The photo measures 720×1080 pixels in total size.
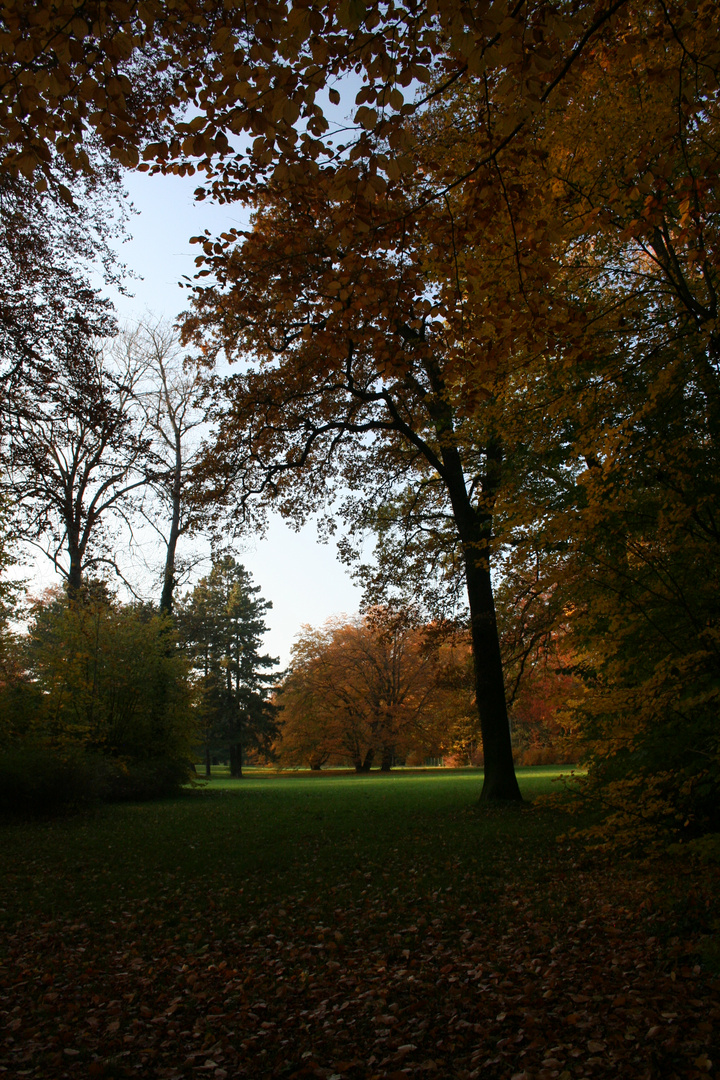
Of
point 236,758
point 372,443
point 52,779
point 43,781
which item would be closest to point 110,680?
point 52,779

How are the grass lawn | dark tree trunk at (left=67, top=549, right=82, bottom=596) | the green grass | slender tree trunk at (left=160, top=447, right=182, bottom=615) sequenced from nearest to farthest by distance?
1. the grass lawn
2. the green grass
3. dark tree trunk at (left=67, top=549, right=82, bottom=596)
4. slender tree trunk at (left=160, top=447, right=182, bottom=615)

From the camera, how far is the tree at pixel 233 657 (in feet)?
127

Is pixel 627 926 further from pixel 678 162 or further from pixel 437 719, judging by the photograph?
pixel 437 719

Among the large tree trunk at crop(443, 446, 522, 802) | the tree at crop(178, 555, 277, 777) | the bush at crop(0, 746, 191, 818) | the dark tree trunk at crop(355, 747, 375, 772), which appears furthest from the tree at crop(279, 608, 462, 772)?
the large tree trunk at crop(443, 446, 522, 802)

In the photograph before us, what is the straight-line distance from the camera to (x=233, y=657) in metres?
41.0

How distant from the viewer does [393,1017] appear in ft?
11.4

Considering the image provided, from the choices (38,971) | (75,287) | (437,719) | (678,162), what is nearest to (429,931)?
(38,971)

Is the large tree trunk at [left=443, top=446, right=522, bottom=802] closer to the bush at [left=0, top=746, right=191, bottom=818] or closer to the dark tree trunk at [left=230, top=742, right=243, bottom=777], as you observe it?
the bush at [left=0, top=746, right=191, bottom=818]

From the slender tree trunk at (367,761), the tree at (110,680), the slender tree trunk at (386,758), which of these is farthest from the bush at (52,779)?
the slender tree trunk at (386,758)

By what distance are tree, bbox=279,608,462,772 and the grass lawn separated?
87.8 ft

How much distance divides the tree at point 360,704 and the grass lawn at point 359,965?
2675cm

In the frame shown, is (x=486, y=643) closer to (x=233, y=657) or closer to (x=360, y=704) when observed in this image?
(x=360, y=704)

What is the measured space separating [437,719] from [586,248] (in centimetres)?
2916

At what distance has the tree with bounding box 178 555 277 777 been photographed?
38625 mm
